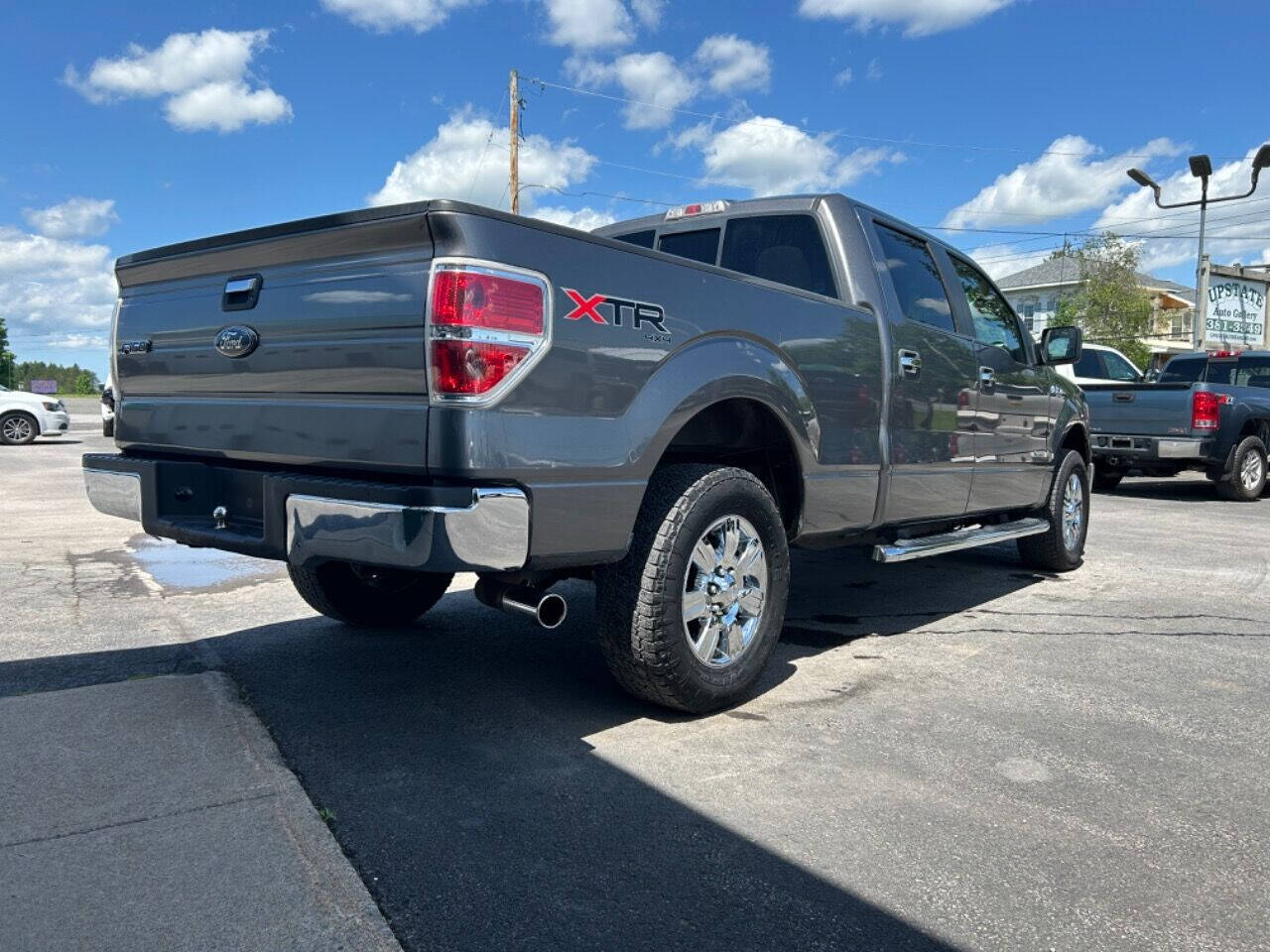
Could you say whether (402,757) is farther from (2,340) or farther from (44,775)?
→ (2,340)

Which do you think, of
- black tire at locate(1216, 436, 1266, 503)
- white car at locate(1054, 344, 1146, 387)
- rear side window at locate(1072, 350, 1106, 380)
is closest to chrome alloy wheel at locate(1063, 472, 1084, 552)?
black tire at locate(1216, 436, 1266, 503)

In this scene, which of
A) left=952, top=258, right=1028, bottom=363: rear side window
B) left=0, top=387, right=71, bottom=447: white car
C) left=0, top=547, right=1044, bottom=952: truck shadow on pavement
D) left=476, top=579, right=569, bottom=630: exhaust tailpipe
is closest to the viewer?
left=0, top=547, right=1044, bottom=952: truck shadow on pavement

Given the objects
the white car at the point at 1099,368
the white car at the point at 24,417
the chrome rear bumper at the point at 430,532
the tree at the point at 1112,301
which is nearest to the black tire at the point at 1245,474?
the white car at the point at 1099,368

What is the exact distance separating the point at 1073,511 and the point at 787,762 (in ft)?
14.4

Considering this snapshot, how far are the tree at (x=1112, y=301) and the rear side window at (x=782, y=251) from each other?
36127 millimetres

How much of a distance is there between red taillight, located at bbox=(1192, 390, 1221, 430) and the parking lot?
580 cm

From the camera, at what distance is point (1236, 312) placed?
1326 inches

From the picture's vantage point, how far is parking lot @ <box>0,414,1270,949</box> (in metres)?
2.25

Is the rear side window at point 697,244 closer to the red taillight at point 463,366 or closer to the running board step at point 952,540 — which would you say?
the running board step at point 952,540

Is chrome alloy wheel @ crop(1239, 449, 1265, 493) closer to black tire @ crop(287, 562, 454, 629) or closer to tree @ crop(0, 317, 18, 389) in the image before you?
black tire @ crop(287, 562, 454, 629)

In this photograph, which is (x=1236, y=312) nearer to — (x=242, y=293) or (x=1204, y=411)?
(x=1204, y=411)

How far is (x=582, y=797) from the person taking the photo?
282 centimetres

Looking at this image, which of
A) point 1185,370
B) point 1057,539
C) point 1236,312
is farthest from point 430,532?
point 1236,312

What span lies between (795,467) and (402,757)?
71.7 inches
